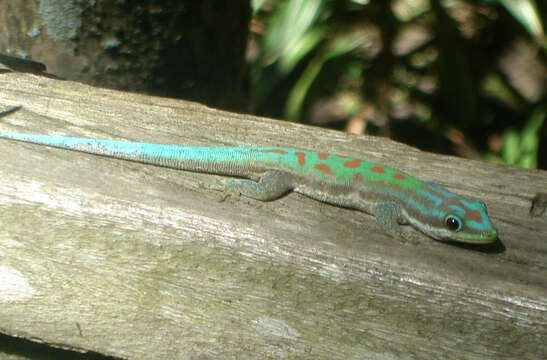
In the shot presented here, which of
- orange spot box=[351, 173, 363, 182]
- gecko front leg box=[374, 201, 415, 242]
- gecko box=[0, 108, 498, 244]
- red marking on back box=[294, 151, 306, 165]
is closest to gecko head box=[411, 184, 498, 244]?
gecko box=[0, 108, 498, 244]

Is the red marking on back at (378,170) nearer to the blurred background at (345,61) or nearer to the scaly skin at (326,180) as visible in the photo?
the scaly skin at (326,180)

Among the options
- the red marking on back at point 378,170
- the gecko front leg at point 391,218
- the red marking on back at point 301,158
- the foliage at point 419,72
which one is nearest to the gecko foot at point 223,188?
the red marking on back at point 301,158

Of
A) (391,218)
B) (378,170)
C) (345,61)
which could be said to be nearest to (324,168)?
(378,170)

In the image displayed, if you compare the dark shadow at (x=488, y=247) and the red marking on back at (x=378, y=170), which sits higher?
the red marking on back at (x=378, y=170)

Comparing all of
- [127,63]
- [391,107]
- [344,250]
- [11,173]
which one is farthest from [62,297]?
[391,107]

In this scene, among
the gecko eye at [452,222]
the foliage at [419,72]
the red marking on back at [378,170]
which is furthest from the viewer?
the foliage at [419,72]

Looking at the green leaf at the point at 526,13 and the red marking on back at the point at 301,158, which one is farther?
the green leaf at the point at 526,13
